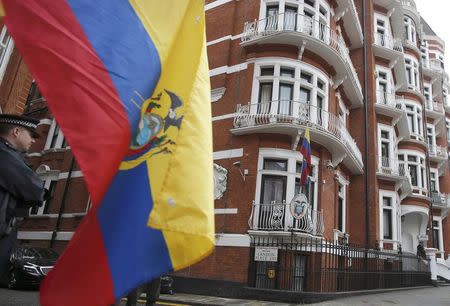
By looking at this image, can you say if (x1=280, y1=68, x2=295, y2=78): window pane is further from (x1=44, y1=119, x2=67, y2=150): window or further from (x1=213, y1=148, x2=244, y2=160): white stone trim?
(x1=44, y1=119, x2=67, y2=150): window

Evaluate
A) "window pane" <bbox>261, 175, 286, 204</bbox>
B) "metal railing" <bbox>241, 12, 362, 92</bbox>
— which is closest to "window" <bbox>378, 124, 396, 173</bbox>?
"metal railing" <bbox>241, 12, 362, 92</bbox>

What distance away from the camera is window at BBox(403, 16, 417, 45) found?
98.3 ft

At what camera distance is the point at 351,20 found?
22188mm

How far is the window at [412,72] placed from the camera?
28969 mm

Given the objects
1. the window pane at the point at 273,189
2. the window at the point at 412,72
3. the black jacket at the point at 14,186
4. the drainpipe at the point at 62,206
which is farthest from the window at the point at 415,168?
A: the black jacket at the point at 14,186

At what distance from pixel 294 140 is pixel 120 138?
13480mm

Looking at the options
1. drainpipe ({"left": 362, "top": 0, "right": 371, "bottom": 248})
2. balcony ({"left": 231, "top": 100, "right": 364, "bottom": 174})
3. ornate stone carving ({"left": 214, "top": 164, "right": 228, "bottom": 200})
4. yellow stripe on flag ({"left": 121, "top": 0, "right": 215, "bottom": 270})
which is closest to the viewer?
yellow stripe on flag ({"left": 121, "top": 0, "right": 215, "bottom": 270})

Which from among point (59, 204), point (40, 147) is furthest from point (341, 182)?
point (40, 147)

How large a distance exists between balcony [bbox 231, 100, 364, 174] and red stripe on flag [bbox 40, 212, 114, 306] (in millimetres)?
12907

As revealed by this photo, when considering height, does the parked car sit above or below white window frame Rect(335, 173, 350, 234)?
below

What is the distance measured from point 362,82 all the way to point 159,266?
24.3 meters

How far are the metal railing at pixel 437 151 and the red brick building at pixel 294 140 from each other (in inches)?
268

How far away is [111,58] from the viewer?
8.26 feet

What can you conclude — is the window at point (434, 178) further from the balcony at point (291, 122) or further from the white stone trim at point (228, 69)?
the white stone trim at point (228, 69)
